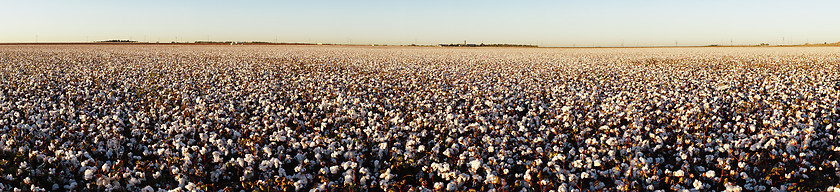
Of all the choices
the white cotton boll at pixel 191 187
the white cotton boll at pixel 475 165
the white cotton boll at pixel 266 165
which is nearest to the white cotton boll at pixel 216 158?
the white cotton boll at pixel 266 165

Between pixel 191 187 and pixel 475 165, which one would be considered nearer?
pixel 191 187

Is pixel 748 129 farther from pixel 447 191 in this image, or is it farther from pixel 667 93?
pixel 447 191

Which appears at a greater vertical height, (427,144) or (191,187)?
(427,144)

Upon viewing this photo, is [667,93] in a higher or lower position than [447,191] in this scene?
higher

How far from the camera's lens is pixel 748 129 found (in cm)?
761

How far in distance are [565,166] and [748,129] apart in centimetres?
435

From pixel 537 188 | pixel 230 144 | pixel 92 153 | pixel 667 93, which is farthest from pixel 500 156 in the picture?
pixel 667 93

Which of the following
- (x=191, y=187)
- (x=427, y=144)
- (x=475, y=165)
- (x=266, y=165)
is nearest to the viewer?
(x=191, y=187)

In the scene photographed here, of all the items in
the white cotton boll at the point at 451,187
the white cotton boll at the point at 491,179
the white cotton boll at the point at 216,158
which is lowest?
the white cotton boll at the point at 451,187

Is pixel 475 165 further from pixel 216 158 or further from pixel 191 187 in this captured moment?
pixel 216 158

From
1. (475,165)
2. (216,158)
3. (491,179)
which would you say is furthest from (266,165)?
(491,179)

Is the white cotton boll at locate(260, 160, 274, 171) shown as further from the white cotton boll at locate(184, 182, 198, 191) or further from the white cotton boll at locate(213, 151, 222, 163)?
the white cotton boll at locate(184, 182, 198, 191)

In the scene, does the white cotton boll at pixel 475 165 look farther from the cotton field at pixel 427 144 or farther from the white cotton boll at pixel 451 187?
the white cotton boll at pixel 451 187

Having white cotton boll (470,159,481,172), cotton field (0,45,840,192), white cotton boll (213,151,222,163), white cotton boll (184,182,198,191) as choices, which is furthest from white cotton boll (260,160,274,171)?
white cotton boll (470,159,481,172)
